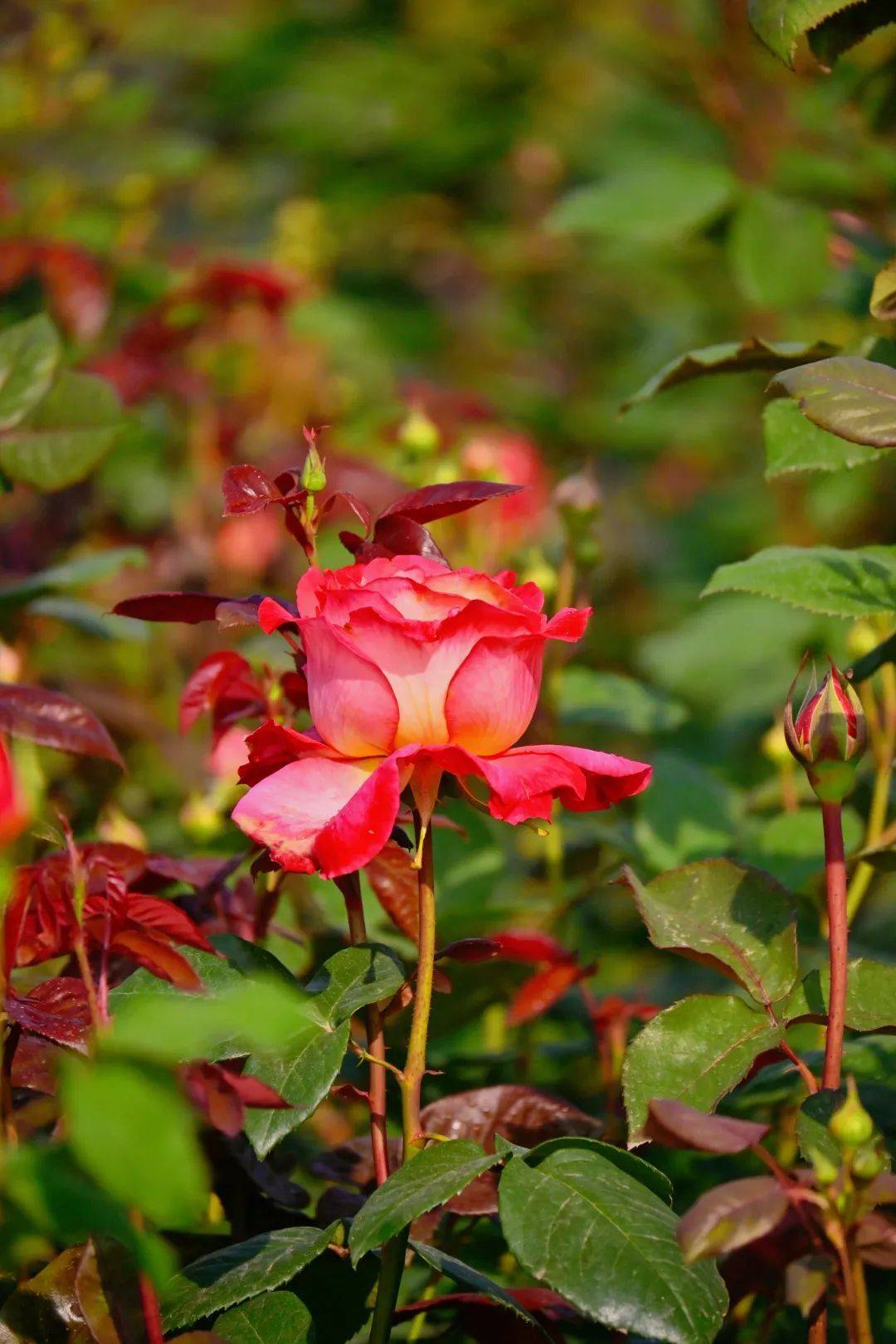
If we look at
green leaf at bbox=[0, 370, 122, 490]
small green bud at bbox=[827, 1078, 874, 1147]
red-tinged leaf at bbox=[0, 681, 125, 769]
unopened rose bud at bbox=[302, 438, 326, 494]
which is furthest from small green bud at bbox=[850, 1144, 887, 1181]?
green leaf at bbox=[0, 370, 122, 490]

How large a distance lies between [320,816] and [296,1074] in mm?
96

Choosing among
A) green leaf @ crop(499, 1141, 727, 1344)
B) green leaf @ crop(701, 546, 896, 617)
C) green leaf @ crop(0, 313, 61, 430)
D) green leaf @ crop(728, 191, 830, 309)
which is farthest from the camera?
green leaf @ crop(728, 191, 830, 309)

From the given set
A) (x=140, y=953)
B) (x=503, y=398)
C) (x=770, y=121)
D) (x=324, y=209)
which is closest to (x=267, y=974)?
(x=140, y=953)

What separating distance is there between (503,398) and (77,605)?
6.13 ft

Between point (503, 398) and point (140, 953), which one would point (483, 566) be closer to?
point (140, 953)

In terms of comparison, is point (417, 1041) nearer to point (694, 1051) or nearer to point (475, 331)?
point (694, 1051)

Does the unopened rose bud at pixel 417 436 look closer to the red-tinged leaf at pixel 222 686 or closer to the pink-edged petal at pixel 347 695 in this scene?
the red-tinged leaf at pixel 222 686

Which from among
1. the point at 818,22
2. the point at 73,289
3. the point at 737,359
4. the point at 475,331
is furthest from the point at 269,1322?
the point at 475,331

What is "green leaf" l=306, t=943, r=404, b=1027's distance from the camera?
548mm

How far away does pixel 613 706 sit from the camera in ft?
3.80

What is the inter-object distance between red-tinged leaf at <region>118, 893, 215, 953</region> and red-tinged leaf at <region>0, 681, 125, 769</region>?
0.55ft

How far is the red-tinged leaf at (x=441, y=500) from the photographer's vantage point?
2.02ft

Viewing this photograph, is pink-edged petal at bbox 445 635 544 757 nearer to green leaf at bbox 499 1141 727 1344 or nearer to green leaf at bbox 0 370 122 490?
green leaf at bbox 499 1141 727 1344

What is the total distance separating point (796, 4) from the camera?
701 mm
